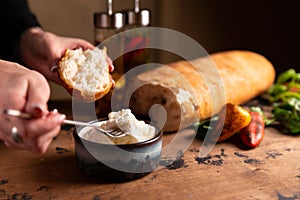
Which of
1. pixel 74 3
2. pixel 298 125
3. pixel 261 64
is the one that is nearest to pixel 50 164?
pixel 298 125

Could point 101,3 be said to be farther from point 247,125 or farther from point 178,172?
point 178,172

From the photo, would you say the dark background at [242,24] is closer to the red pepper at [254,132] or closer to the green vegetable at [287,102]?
the green vegetable at [287,102]

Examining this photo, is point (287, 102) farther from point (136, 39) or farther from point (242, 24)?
point (242, 24)

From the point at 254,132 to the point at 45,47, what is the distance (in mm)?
884

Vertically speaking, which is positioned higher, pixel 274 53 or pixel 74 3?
pixel 74 3

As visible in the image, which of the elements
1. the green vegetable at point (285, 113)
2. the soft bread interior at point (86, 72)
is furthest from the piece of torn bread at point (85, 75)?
the green vegetable at point (285, 113)

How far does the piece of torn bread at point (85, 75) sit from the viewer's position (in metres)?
1.63

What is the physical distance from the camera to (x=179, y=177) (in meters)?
1.43

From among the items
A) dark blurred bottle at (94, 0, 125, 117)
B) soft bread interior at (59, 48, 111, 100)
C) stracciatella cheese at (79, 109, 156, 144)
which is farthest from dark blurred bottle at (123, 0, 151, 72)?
stracciatella cheese at (79, 109, 156, 144)

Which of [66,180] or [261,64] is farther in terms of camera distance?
[261,64]

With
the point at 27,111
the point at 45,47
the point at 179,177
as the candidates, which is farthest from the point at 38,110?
the point at 45,47

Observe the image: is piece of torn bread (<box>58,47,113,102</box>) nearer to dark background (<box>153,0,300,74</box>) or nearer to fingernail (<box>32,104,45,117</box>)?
fingernail (<box>32,104,45,117</box>)

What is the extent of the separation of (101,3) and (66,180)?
69.5 inches

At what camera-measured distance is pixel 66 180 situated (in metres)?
1.40
